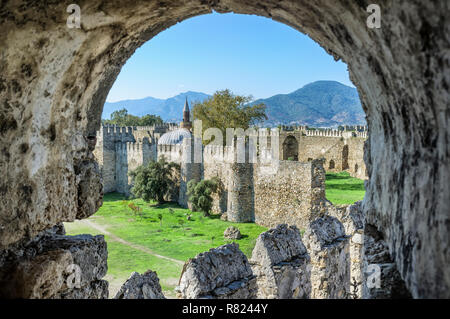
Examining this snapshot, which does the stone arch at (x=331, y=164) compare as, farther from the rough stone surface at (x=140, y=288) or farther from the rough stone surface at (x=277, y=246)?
the rough stone surface at (x=140, y=288)

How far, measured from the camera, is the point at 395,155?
2.32m

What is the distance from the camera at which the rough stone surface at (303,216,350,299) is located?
198 inches

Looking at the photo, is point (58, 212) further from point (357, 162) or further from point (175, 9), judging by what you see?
point (357, 162)

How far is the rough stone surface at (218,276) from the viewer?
3.36m

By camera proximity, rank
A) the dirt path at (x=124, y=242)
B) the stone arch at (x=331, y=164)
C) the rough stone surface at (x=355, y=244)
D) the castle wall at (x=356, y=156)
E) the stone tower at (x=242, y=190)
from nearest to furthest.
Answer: the rough stone surface at (x=355, y=244)
the dirt path at (x=124, y=242)
the stone tower at (x=242, y=190)
the castle wall at (x=356, y=156)
the stone arch at (x=331, y=164)

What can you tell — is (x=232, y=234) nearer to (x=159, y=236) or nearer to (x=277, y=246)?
(x=159, y=236)

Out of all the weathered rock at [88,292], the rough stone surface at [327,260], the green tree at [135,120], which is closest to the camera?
the weathered rock at [88,292]

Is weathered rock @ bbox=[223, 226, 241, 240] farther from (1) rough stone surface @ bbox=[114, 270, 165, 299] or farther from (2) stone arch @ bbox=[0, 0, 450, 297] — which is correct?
(2) stone arch @ bbox=[0, 0, 450, 297]

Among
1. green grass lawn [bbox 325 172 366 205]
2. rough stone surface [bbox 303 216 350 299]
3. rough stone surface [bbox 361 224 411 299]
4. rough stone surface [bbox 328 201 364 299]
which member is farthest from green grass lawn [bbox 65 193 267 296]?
rough stone surface [bbox 361 224 411 299]

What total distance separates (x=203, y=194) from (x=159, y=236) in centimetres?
502

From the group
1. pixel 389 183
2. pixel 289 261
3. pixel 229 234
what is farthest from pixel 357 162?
pixel 389 183

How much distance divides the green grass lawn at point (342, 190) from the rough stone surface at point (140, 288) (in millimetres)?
14994

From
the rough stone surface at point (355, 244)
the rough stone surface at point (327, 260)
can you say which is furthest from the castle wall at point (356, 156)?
the rough stone surface at point (327, 260)
